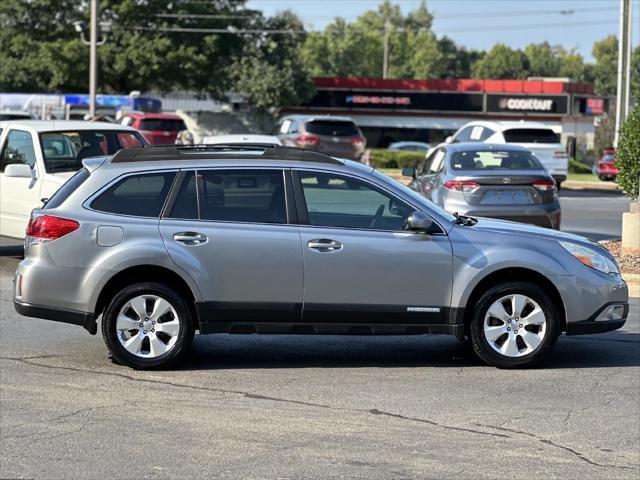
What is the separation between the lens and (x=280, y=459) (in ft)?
21.9

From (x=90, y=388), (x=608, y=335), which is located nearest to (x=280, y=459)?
(x=90, y=388)

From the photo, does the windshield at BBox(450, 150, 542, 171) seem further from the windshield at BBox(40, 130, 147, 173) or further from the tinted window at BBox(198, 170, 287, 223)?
the tinted window at BBox(198, 170, 287, 223)

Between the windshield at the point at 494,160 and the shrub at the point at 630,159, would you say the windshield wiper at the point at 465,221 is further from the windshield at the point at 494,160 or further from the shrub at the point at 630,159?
the shrub at the point at 630,159

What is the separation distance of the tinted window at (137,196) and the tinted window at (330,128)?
987 inches

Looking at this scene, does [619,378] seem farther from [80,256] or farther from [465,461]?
[80,256]

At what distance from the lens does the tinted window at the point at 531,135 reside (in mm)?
29859

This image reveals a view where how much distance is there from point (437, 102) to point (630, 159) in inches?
2235

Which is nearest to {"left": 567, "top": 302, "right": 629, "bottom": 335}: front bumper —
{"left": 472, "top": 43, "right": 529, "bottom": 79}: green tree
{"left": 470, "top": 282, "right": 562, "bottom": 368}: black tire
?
{"left": 470, "top": 282, "right": 562, "bottom": 368}: black tire

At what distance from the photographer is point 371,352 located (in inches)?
389

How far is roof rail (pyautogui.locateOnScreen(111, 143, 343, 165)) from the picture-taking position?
9.22 m

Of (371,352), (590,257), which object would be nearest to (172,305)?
(371,352)

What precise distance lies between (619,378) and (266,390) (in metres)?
2.74

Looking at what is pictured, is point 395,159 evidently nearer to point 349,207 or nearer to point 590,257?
point 590,257

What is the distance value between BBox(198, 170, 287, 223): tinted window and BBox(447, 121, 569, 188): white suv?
2089cm
